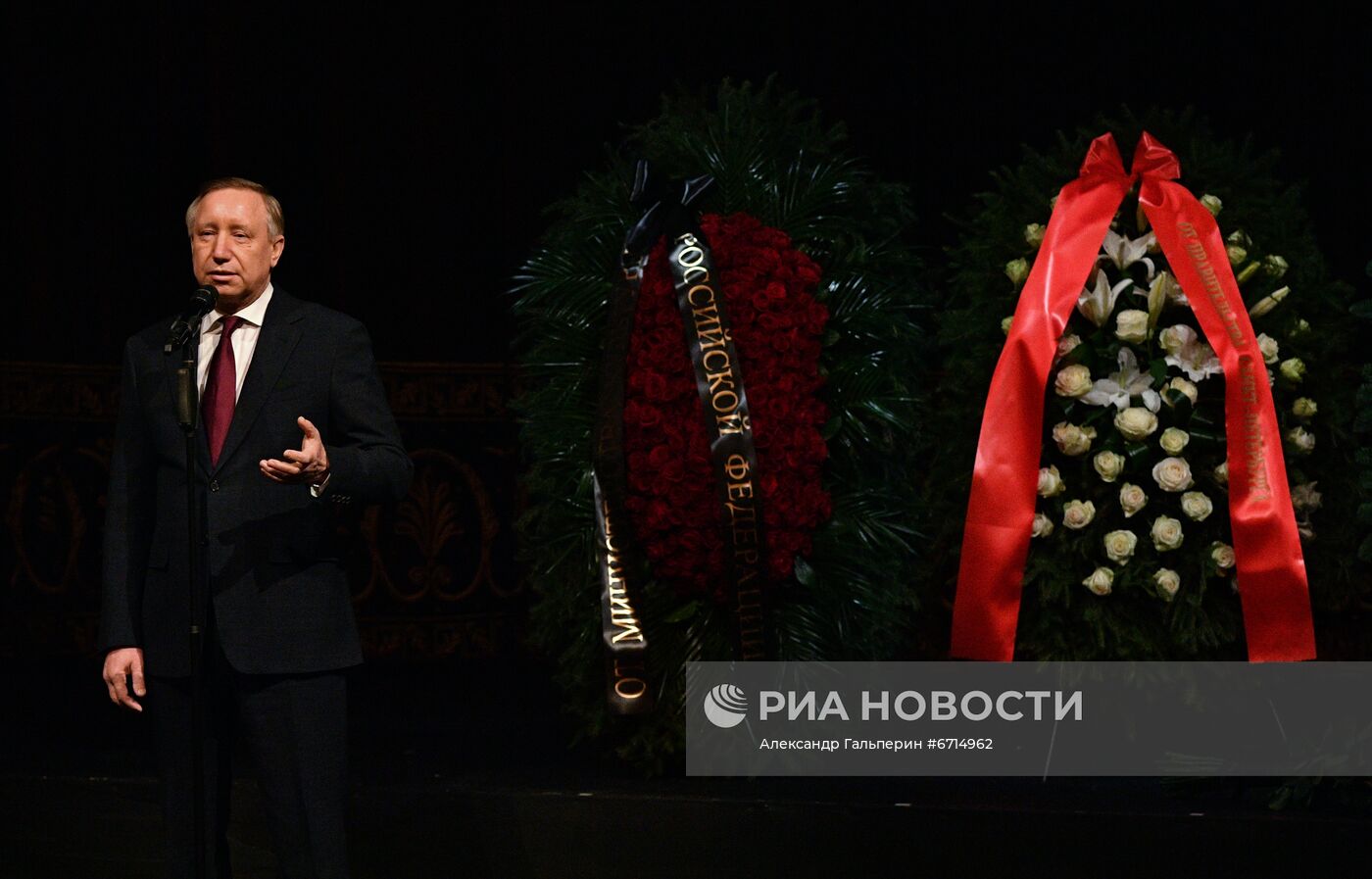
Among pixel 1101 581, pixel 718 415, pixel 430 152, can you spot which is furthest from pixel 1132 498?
pixel 430 152

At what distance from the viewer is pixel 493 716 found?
5.14 metres

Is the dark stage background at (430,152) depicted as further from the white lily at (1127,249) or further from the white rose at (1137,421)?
the white rose at (1137,421)

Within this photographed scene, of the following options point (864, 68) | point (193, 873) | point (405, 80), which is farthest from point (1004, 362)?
point (405, 80)

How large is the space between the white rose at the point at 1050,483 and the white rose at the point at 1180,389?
0.30 metres

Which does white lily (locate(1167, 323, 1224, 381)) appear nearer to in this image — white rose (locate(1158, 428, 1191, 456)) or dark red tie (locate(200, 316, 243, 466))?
white rose (locate(1158, 428, 1191, 456))

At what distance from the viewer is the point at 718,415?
407 centimetres

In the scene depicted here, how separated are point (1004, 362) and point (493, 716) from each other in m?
1.94

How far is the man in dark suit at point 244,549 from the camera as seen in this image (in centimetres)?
282

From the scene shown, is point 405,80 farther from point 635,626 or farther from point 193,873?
point 193,873

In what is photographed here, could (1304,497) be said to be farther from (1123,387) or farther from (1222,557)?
(1123,387)

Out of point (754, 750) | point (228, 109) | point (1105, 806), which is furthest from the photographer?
point (228, 109)

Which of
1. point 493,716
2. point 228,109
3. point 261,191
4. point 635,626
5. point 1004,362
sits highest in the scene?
point 228,109

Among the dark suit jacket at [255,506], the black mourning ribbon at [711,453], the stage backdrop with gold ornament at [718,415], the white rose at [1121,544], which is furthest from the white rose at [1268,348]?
the dark suit jacket at [255,506]

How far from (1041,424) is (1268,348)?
54 centimetres
